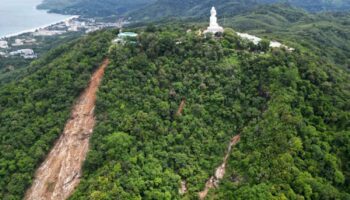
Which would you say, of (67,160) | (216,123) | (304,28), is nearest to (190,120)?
(216,123)

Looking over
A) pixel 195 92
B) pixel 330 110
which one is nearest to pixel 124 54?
pixel 195 92

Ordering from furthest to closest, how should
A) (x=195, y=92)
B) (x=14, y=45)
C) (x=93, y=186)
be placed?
1. (x=14, y=45)
2. (x=195, y=92)
3. (x=93, y=186)

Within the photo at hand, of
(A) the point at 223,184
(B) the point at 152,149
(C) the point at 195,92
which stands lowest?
(A) the point at 223,184

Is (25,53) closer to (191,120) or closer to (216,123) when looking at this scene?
(191,120)

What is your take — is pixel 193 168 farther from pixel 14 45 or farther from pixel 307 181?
pixel 14 45

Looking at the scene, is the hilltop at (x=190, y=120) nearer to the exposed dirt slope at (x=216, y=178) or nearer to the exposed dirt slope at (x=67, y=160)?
the exposed dirt slope at (x=216, y=178)

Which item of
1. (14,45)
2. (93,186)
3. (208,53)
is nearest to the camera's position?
(93,186)

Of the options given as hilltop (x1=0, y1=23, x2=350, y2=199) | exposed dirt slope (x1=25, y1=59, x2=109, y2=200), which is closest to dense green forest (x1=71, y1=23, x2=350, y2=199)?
hilltop (x1=0, y1=23, x2=350, y2=199)

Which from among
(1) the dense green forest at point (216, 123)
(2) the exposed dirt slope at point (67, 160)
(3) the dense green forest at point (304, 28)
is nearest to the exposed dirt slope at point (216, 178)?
(1) the dense green forest at point (216, 123)

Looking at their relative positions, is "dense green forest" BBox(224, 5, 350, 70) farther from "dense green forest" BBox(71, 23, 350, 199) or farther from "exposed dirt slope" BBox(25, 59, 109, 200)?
"exposed dirt slope" BBox(25, 59, 109, 200)
